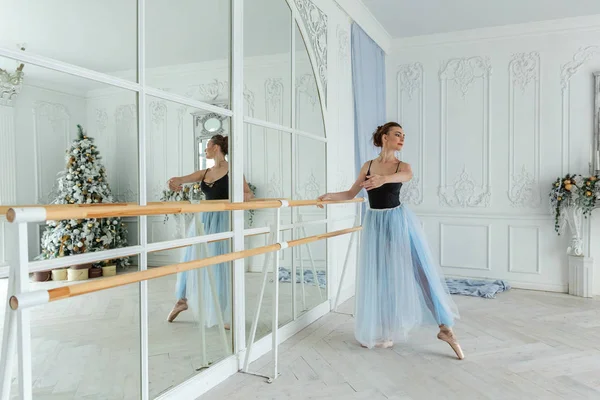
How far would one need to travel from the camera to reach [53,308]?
1.59 meters

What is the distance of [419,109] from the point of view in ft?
17.8

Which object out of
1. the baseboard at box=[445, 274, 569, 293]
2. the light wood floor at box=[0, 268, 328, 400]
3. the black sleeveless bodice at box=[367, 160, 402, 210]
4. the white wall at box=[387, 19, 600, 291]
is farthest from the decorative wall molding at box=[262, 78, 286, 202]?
the baseboard at box=[445, 274, 569, 293]

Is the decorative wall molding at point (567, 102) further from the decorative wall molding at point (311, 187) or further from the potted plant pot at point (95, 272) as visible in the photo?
the potted plant pot at point (95, 272)

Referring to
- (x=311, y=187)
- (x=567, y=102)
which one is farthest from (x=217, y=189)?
(x=567, y=102)

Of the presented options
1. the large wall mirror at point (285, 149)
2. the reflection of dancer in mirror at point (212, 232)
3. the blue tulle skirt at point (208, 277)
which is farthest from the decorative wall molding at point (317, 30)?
the blue tulle skirt at point (208, 277)

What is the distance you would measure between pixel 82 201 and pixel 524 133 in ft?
15.3

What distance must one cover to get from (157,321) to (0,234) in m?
0.81

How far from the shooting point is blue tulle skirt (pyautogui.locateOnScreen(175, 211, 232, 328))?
88.1 inches

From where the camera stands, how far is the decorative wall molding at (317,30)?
352cm

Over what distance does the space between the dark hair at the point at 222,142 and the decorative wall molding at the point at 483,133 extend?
11.3 ft

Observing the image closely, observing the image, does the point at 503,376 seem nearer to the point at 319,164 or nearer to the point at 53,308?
the point at 319,164

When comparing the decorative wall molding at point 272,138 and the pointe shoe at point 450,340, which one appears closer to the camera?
the pointe shoe at point 450,340

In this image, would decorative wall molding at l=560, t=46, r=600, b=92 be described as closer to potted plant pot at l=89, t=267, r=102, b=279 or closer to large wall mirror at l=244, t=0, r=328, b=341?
large wall mirror at l=244, t=0, r=328, b=341

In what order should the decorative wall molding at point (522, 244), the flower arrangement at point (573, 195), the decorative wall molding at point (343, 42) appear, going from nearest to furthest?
1. the decorative wall molding at point (343, 42)
2. the flower arrangement at point (573, 195)
3. the decorative wall molding at point (522, 244)
